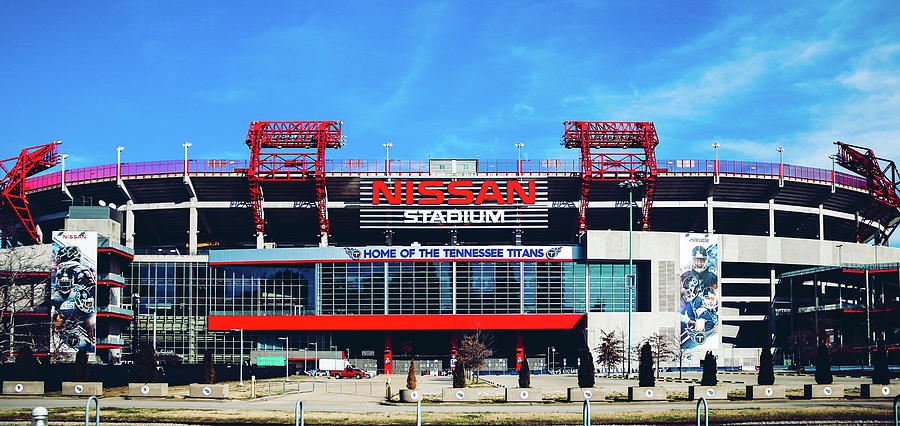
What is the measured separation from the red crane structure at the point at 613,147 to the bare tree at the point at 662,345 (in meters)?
15.6

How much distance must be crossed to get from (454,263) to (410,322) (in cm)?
899

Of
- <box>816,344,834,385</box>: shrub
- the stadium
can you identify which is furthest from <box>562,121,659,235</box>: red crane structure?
<box>816,344,834,385</box>: shrub

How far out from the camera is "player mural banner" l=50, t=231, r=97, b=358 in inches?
3989

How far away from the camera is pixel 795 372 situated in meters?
96.1

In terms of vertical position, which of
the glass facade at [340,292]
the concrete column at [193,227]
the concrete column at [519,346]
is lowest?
the concrete column at [519,346]

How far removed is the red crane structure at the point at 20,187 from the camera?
11481cm

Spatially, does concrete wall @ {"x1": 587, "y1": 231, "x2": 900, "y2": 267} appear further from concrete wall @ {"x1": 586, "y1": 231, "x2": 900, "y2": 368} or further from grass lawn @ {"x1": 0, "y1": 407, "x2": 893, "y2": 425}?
grass lawn @ {"x1": 0, "y1": 407, "x2": 893, "y2": 425}

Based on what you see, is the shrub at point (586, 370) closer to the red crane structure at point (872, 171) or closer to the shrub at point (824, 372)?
the shrub at point (824, 372)

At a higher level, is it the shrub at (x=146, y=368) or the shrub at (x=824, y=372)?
the shrub at (x=146, y=368)

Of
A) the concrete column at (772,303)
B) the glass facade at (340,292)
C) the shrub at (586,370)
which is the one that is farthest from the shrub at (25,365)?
the concrete column at (772,303)

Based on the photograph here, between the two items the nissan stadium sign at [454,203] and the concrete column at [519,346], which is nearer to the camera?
the concrete column at [519,346]

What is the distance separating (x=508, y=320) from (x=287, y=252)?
2853 centimetres

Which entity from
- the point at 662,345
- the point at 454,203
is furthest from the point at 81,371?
the point at 662,345

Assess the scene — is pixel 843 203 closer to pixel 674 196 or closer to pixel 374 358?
pixel 674 196
